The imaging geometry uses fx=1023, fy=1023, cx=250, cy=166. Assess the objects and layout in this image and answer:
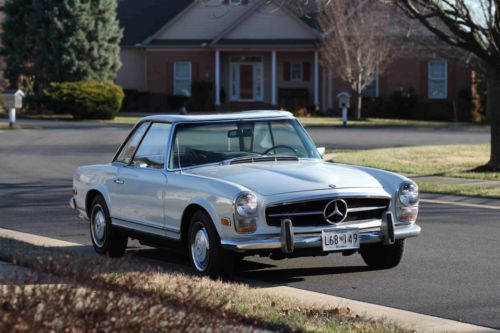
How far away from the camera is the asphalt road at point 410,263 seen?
8852mm

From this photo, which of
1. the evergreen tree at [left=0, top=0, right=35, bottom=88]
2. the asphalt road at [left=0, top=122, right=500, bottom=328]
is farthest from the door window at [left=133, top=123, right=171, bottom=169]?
the evergreen tree at [left=0, top=0, right=35, bottom=88]

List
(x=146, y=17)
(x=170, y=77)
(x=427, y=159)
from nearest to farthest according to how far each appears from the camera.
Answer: (x=427, y=159) < (x=170, y=77) < (x=146, y=17)

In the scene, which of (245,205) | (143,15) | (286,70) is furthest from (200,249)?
(143,15)

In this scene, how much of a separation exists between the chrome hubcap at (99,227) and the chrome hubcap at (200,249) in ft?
6.15

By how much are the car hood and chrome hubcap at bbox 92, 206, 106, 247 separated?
1.61 m

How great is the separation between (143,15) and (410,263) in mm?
49749

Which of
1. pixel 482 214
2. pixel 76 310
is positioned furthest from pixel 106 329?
pixel 482 214

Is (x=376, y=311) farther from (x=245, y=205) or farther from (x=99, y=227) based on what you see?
(x=99, y=227)

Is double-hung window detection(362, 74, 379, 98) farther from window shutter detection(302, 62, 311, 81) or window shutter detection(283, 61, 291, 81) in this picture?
window shutter detection(283, 61, 291, 81)

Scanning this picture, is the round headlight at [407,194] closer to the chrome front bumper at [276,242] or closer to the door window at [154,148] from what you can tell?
the chrome front bumper at [276,242]

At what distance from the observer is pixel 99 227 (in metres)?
11.5

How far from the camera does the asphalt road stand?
8.85 meters

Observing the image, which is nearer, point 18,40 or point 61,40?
point 61,40

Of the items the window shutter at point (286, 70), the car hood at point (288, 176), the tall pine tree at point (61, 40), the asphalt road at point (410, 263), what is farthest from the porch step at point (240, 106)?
the car hood at point (288, 176)
